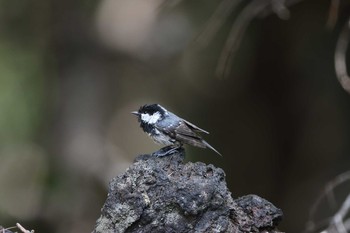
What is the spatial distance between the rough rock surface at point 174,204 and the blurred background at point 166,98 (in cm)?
434

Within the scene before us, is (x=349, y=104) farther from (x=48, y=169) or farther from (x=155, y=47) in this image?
(x=48, y=169)

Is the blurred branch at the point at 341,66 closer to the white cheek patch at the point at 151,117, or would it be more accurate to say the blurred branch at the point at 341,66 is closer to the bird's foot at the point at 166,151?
the white cheek patch at the point at 151,117

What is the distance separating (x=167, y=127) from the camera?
9.23ft

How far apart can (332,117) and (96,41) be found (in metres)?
2.67

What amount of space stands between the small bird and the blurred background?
12.0ft

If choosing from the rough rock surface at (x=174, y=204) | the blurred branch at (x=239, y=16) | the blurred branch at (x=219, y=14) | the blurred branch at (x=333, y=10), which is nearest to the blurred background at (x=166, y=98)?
the blurred branch at (x=239, y=16)

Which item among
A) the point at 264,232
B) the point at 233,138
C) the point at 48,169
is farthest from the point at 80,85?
the point at 264,232

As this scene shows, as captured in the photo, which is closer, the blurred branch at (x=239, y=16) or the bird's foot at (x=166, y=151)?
the bird's foot at (x=166, y=151)

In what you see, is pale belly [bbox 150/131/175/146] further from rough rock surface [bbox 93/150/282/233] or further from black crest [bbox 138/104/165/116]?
rough rock surface [bbox 93/150/282/233]

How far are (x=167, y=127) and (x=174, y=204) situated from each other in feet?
2.56

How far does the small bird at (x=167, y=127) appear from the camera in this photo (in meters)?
2.76

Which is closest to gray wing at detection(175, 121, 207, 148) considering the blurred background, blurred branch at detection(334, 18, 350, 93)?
blurred branch at detection(334, 18, 350, 93)

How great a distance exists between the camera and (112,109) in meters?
7.74

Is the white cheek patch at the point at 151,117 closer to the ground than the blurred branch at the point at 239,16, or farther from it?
closer to the ground
